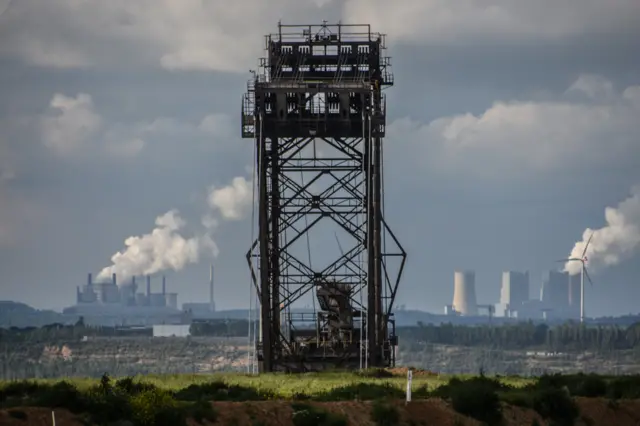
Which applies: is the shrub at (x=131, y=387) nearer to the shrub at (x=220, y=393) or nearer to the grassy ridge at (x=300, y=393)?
the grassy ridge at (x=300, y=393)

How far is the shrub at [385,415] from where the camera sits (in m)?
61.7

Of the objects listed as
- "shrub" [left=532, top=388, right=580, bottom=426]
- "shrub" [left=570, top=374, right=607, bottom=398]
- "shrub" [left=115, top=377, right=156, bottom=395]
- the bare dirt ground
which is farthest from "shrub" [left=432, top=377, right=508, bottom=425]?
"shrub" [left=115, top=377, right=156, bottom=395]

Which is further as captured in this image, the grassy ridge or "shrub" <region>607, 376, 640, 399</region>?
"shrub" <region>607, 376, 640, 399</region>

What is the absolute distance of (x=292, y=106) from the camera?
95625 millimetres

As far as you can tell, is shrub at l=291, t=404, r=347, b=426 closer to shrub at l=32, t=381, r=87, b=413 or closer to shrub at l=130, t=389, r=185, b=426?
shrub at l=130, t=389, r=185, b=426

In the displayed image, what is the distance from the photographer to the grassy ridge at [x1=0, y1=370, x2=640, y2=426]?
57.2 metres

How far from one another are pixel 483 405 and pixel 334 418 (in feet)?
21.9

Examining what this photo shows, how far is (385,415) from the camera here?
62.0 m

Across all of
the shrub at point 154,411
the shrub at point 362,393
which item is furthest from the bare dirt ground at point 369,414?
the shrub at point 362,393

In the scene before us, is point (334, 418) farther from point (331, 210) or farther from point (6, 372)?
point (6, 372)

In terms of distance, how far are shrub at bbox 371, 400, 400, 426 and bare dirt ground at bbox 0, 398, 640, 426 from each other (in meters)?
0.19

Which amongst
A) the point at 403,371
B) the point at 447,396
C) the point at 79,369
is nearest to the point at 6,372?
the point at 79,369

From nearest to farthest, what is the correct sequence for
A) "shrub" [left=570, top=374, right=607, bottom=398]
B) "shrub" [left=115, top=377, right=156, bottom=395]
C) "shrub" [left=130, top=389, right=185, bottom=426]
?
1. "shrub" [left=130, top=389, right=185, bottom=426]
2. "shrub" [left=115, top=377, right=156, bottom=395]
3. "shrub" [left=570, top=374, right=607, bottom=398]

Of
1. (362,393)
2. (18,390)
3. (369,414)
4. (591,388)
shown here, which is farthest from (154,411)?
(591,388)
